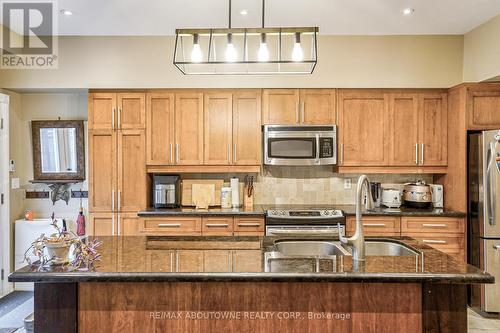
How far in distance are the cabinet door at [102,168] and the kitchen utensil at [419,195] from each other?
3332 millimetres

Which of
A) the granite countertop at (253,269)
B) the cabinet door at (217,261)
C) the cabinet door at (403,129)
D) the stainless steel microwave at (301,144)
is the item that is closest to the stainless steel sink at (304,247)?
the granite countertop at (253,269)

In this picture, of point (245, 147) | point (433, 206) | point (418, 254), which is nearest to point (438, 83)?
point (433, 206)

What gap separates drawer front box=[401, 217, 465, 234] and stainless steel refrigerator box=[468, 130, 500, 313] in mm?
188

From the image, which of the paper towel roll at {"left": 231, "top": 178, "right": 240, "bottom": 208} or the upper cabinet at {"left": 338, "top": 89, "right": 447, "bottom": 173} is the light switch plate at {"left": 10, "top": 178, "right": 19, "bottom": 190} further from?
the upper cabinet at {"left": 338, "top": 89, "right": 447, "bottom": 173}

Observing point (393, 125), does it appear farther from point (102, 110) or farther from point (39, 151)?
point (39, 151)

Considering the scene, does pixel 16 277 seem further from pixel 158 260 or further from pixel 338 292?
pixel 338 292

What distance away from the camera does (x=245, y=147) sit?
4.11 m

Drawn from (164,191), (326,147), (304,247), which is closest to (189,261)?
(304,247)

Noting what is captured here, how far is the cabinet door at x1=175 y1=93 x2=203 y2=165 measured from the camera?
4090mm

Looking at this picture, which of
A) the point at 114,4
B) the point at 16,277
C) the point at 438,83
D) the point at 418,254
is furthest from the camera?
the point at 438,83

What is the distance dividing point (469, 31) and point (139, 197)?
403 cm

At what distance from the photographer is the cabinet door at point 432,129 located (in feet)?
13.3

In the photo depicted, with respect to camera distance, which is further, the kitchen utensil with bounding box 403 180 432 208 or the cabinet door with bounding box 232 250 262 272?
the kitchen utensil with bounding box 403 180 432 208

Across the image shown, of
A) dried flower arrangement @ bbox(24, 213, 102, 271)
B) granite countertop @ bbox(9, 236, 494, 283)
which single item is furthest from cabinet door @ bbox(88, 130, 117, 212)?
dried flower arrangement @ bbox(24, 213, 102, 271)
